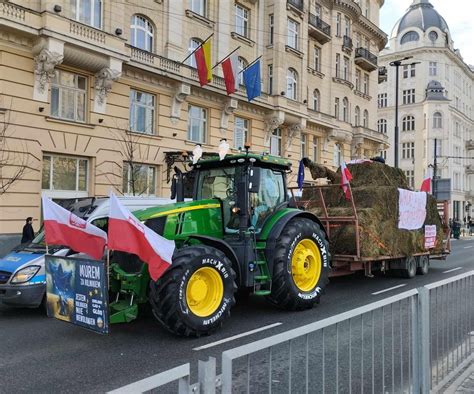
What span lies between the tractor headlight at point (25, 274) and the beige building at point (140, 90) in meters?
8.68

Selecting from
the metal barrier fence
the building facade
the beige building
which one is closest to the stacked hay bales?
the metal barrier fence

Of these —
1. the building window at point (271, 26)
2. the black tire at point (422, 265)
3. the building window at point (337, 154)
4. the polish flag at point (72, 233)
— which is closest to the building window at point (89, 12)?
the building window at point (271, 26)

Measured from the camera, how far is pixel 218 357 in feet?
19.8

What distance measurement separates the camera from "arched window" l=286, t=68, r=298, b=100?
97.0ft

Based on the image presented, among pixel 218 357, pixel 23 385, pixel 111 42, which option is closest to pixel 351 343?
pixel 218 357

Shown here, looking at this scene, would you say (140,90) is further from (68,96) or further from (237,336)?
(237,336)

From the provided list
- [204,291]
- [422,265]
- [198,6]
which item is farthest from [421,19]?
[204,291]

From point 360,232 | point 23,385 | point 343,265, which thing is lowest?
point 23,385

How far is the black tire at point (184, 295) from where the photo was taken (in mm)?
6512

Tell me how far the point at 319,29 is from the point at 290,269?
2722 cm

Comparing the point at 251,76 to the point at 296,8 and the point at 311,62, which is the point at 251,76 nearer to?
the point at 296,8

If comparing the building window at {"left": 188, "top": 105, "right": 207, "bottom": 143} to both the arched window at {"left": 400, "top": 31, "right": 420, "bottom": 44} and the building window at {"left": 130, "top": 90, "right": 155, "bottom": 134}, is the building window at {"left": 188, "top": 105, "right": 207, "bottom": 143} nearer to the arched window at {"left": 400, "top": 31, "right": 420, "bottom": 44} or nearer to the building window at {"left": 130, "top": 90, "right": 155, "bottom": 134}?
the building window at {"left": 130, "top": 90, "right": 155, "bottom": 134}

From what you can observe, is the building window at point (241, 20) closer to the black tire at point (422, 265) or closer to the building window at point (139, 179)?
the building window at point (139, 179)

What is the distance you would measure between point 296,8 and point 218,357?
27.2m
